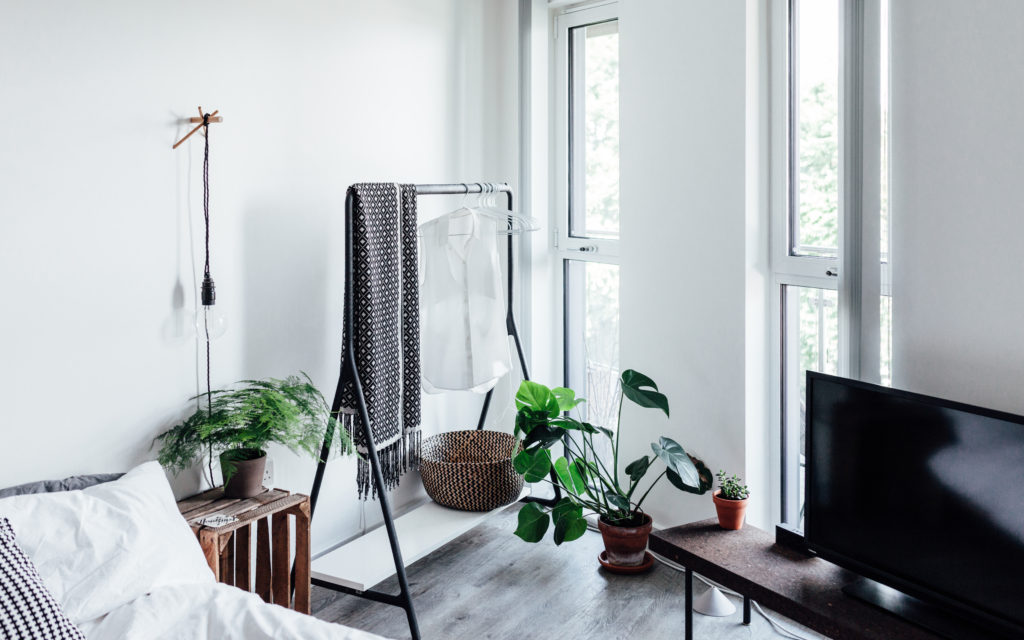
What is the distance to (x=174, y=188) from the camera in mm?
2404

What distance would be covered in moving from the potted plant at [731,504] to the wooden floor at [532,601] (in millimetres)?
347

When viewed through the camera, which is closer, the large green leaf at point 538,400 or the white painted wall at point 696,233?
the white painted wall at point 696,233

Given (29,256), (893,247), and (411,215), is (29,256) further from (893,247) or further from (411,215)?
(893,247)

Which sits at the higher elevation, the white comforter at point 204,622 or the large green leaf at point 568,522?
the white comforter at point 204,622

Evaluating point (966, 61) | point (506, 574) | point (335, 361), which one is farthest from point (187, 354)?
point (966, 61)

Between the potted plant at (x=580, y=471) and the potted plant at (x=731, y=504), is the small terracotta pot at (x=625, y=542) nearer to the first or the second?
the potted plant at (x=580, y=471)

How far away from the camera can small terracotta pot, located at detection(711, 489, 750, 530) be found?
2.45 meters

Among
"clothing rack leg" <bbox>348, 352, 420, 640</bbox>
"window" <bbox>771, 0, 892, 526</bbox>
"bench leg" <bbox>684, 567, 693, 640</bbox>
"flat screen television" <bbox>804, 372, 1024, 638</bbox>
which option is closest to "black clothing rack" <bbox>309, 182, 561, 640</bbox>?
"clothing rack leg" <bbox>348, 352, 420, 640</bbox>

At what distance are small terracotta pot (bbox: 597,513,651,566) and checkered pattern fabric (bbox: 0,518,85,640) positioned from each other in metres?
1.74

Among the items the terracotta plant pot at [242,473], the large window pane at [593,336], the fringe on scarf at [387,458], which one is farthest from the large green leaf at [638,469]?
the terracotta plant pot at [242,473]

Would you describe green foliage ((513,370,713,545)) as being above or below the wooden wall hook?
below

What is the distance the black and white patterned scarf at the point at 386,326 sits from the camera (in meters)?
2.59

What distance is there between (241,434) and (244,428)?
18 mm

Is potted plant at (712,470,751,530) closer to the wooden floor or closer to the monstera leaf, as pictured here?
the monstera leaf
